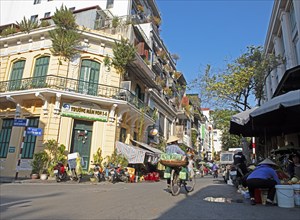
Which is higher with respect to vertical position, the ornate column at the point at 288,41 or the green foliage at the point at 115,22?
the green foliage at the point at 115,22

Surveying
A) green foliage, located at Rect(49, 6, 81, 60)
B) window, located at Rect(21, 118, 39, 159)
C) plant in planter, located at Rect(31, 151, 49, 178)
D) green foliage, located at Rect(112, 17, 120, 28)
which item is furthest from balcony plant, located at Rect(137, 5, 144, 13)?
plant in planter, located at Rect(31, 151, 49, 178)

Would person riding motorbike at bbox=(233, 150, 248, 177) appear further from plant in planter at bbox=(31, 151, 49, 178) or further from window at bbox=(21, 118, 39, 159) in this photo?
window at bbox=(21, 118, 39, 159)

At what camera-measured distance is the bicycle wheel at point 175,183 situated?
8174mm

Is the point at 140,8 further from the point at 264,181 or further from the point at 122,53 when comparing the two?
the point at 264,181

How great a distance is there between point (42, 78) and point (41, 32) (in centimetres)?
346

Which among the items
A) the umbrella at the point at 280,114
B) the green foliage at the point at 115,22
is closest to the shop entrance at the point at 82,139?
the green foliage at the point at 115,22

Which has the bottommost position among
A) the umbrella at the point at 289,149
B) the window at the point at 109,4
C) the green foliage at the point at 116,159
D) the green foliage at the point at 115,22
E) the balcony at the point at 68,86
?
A: the green foliage at the point at 116,159

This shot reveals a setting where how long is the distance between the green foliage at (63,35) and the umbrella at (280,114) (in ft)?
42.5

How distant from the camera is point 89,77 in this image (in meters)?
18.2

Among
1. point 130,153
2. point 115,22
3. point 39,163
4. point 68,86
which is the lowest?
point 39,163

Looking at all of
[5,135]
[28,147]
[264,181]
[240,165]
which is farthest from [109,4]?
[264,181]

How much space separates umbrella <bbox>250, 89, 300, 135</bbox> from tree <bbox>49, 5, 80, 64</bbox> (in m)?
13.0

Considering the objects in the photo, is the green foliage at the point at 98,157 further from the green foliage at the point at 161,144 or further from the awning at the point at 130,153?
the green foliage at the point at 161,144

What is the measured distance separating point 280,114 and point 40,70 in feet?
51.0
